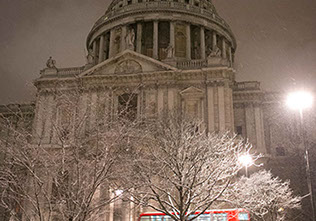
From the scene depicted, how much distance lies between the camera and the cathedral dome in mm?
49875

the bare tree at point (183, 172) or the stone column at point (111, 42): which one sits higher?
the stone column at point (111, 42)

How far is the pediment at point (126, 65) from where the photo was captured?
3606 centimetres

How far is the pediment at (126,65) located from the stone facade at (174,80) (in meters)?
0.10

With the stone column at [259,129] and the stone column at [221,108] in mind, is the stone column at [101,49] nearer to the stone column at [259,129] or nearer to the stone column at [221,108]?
the stone column at [221,108]

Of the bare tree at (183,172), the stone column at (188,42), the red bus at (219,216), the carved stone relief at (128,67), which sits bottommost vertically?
the red bus at (219,216)

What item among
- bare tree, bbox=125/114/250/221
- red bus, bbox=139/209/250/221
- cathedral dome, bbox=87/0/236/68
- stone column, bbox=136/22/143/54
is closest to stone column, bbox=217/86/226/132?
red bus, bbox=139/209/250/221

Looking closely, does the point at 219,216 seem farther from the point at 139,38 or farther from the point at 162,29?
the point at 162,29

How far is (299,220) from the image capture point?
121 feet

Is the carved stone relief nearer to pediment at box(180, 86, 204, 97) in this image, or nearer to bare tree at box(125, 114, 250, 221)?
pediment at box(180, 86, 204, 97)

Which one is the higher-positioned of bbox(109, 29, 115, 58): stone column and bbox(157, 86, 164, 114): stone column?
bbox(109, 29, 115, 58): stone column

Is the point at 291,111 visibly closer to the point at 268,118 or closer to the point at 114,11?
the point at 268,118

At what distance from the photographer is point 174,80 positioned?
116 ft

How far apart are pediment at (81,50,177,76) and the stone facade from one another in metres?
0.10

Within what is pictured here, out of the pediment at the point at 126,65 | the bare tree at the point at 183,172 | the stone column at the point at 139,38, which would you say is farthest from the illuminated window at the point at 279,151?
the bare tree at the point at 183,172
